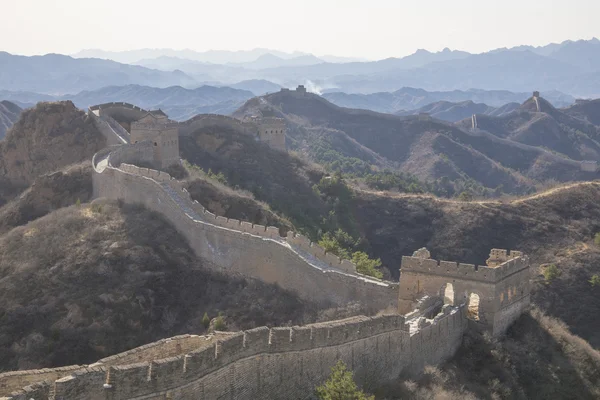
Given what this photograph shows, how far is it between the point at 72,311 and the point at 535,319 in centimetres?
1583

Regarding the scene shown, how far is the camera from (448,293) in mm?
25984

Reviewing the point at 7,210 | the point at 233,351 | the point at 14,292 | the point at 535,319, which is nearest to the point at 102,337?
the point at 14,292

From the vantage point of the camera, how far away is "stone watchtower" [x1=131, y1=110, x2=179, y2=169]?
44.2m

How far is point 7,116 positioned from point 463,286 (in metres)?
137

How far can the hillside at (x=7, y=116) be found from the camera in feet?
447

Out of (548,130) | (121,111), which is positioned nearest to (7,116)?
(548,130)

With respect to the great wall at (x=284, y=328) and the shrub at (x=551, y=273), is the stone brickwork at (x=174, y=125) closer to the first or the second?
the great wall at (x=284, y=328)

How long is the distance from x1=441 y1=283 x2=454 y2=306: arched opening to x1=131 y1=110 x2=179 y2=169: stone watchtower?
21777mm

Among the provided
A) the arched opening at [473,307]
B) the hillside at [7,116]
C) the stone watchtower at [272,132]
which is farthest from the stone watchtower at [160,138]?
the hillside at [7,116]

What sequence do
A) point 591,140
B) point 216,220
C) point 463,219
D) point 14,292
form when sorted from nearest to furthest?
point 14,292 < point 216,220 < point 463,219 < point 591,140

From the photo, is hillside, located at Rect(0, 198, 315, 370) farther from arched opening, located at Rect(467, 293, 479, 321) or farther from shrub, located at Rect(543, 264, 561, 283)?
shrub, located at Rect(543, 264, 561, 283)

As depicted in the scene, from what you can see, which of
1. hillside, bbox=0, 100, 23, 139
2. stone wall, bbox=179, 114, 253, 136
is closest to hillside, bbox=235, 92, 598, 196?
hillside, bbox=0, 100, 23, 139

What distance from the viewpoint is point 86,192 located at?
40219 millimetres

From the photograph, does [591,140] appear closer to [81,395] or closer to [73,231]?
[73,231]
